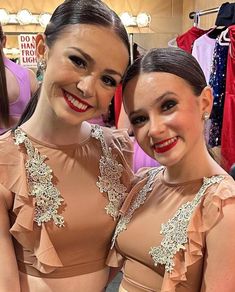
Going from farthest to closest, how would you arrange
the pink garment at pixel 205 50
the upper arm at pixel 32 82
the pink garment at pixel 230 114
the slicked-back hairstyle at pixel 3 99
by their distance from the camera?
the pink garment at pixel 205 50 → the pink garment at pixel 230 114 → the upper arm at pixel 32 82 → the slicked-back hairstyle at pixel 3 99

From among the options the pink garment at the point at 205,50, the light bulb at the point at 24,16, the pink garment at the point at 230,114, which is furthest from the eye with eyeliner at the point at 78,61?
the light bulb at the point at 24,16

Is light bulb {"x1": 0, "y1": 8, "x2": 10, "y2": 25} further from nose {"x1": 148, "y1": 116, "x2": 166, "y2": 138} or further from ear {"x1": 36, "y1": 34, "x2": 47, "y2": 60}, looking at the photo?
nose {"x1": 148, "y1": 116, "x2": 166, "y2": 138}

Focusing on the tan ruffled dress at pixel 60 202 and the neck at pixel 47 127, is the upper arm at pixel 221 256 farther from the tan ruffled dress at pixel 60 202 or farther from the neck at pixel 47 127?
the neck at pixel 47 127

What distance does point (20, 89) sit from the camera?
178 cm

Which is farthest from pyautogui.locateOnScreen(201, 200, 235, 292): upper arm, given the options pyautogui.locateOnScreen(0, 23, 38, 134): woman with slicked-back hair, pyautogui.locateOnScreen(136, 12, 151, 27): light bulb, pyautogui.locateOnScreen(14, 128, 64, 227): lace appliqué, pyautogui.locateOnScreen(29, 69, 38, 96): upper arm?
pyautogui.locateOnScreen(136, 12, 151, 27): light bulb

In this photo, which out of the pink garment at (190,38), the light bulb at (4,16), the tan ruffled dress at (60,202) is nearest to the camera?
the tan ruffled dress at (60,202)

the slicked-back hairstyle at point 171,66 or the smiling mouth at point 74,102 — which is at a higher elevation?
the slicked-back hairstyle at point 171,66

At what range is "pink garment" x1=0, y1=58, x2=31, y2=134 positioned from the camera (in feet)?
5.75

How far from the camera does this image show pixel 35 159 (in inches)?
38.8

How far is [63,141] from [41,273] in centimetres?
32

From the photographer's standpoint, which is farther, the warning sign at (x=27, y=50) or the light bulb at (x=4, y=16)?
the light bulb at (x=4, y=16)

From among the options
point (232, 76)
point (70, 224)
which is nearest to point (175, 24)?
point (232, 76)

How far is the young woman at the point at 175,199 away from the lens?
34.3 inches

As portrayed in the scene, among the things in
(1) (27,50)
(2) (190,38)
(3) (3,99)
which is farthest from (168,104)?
(1) (27,50)
